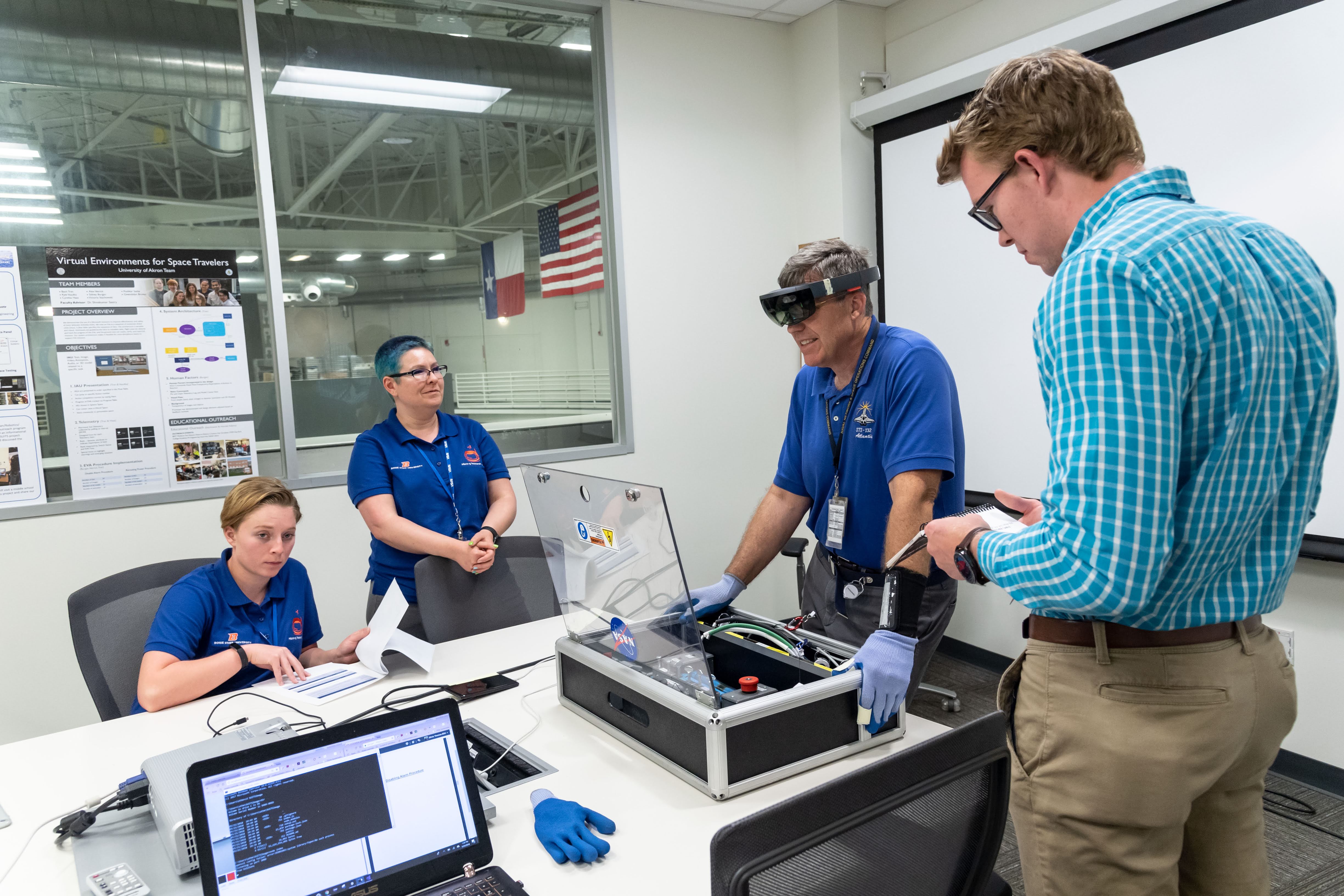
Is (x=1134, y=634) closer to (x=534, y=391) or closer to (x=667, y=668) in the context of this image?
(x=667, y=668)

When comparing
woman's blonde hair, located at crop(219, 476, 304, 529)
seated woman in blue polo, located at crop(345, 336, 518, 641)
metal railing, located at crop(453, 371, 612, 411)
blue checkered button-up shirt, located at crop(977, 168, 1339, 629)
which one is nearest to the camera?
blue checkered button-up shirt, located at crop(977, 168, 1339, 629)

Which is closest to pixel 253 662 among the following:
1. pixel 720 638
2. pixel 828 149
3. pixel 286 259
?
pixel 720 638

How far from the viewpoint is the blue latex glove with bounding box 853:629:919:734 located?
1.44 metres

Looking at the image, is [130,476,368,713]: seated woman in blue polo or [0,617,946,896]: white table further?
[130,476,368,713]: seated woman in blue polo

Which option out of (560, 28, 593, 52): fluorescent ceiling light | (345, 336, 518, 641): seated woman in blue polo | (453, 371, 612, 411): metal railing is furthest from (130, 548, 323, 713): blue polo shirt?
(560, 28, 593, 52): fluorescent ceiling light

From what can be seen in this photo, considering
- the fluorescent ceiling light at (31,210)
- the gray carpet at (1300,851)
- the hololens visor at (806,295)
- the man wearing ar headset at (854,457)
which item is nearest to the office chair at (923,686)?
the gray carpet at (1300,851)

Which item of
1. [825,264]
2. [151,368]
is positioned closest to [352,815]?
[825,264]

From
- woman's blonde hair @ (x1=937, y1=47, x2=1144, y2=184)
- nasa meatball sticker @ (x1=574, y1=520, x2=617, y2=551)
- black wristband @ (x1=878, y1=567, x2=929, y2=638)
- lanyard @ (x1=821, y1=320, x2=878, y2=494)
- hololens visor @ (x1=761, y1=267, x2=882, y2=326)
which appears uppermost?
woman's blonde hair @ (x1=937, y1=47, x2=1144, y2=184)

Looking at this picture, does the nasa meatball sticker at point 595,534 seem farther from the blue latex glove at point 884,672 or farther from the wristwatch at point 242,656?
the wristwatch at point 242,656

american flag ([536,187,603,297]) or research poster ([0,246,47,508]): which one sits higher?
A: american flag ([536,187,603,297])

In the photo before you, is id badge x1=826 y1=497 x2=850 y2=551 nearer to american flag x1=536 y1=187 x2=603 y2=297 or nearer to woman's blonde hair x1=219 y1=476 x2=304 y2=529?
woman's blonde hair x1=219 y1=476 x2=304 y2=529

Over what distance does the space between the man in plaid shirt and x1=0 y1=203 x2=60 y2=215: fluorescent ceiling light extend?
3130 mm

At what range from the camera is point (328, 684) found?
6.48 feet

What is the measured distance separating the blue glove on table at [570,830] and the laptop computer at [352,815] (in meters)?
0.08
